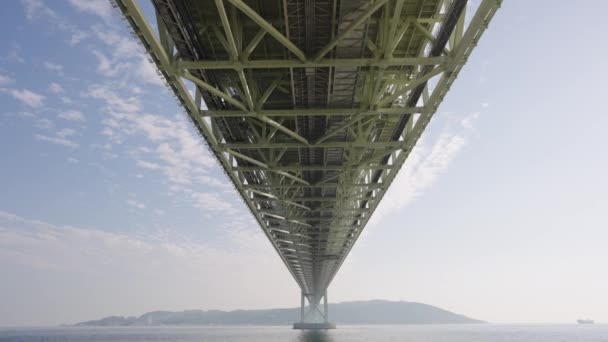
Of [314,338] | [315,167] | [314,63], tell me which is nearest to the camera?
[314,63]

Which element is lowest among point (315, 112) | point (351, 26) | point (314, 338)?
point (314, 338)

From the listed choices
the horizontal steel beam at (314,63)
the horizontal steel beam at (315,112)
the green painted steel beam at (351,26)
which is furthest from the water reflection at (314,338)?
the green painted steel beam at (351,26)

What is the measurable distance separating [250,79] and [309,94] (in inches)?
87.6

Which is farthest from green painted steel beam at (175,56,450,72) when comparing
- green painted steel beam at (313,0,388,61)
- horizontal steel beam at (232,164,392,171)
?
horizontal steel beam at (232,164,392,171)

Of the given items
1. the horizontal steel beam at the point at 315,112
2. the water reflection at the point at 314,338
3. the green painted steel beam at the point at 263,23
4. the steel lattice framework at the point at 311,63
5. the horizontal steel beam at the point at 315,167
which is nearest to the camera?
the green painted steel beam at the point at 263,23

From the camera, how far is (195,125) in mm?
19484

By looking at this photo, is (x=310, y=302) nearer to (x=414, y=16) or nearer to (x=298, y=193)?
(x=298, y=193)

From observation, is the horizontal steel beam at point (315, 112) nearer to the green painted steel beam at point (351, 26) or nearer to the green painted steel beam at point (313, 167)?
the green painted steel beam at point (351, 26)

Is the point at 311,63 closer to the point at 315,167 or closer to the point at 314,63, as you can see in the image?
the point at 314,63

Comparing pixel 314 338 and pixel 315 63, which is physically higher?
pixel 315 63

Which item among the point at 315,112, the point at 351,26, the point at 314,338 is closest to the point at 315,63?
the point at 351,26

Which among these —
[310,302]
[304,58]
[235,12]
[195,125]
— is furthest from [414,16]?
[310,302]

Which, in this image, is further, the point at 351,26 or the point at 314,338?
the point at 314,338

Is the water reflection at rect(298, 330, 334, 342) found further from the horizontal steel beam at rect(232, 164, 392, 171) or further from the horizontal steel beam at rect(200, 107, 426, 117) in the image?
the horizontal steel beam at rect(200, 107, 426, 117)
